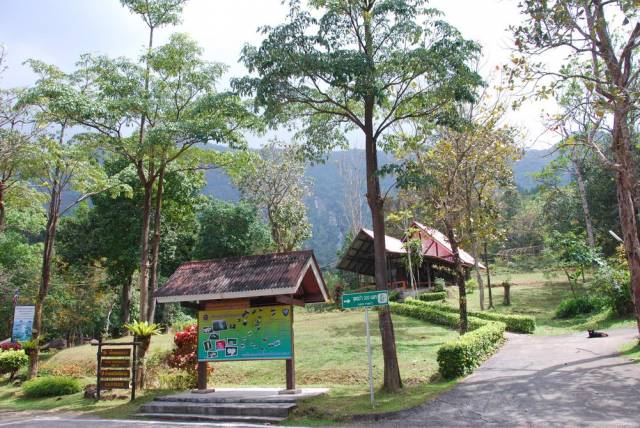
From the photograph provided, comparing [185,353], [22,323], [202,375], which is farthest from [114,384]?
Answer: [22,323]

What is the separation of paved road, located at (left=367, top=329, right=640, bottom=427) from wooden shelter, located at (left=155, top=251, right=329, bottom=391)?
12.2ft

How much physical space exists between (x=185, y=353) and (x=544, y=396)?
8904 mm

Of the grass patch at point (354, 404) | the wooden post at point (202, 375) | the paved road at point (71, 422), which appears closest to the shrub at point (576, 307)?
the grass patch at point (354, 404)

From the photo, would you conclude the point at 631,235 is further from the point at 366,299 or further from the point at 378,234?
the point at 366,299

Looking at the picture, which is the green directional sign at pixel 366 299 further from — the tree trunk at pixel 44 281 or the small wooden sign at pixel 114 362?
the tree trunk at pixel 44 281

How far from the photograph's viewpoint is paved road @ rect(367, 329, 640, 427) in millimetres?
7488

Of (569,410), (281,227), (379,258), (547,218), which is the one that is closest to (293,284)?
(379,258)

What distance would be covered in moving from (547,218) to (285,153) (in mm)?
25189

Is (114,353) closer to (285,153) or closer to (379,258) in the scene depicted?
(379,258)

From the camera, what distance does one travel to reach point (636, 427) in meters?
6.66

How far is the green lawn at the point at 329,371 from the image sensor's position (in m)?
9.55

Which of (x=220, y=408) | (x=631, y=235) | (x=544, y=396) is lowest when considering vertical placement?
(x=220, y=408)

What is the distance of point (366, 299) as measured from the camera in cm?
920

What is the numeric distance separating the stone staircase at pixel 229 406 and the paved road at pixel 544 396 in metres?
2.33
